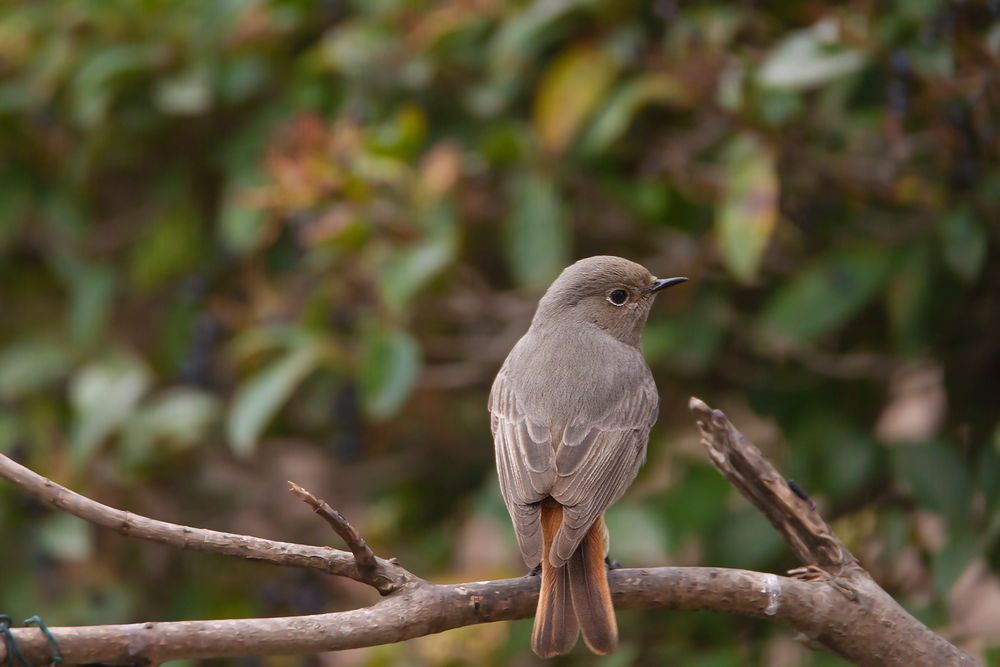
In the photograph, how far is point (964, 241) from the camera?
409cm

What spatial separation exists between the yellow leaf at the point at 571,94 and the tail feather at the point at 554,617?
194cm

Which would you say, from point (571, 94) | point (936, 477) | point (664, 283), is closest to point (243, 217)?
point (571, 94)

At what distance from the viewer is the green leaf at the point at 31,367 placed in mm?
5398

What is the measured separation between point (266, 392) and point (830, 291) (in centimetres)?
209

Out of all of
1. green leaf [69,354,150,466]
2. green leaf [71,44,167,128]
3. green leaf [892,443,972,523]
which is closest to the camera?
green leaf [892,443,972,523]

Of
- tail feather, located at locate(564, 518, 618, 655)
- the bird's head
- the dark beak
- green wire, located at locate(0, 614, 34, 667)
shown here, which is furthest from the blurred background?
green wire, located at locate(0, 614, 34, 667)

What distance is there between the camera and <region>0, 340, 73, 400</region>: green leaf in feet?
17.7

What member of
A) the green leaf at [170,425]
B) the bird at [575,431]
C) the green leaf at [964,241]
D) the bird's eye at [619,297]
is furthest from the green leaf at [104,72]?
the green leaf at [964,241]

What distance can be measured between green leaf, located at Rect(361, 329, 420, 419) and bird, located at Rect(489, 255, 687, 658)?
58 centimetres

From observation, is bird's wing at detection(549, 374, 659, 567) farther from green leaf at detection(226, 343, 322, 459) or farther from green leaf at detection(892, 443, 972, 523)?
green leaf at detection(226, 343, 322, 459)

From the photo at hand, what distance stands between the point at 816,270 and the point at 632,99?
903 millimetres

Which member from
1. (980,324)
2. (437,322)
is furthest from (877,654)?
(437,322)

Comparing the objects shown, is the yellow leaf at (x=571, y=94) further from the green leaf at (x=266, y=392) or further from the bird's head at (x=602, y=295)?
the green leaf at (x=266, y=392)

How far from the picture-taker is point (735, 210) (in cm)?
418
